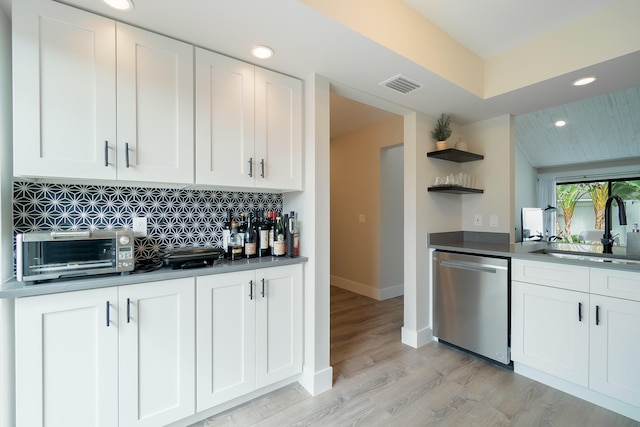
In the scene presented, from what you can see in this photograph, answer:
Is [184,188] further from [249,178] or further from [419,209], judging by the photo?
[419,209]

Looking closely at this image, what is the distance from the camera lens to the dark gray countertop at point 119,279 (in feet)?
3.90

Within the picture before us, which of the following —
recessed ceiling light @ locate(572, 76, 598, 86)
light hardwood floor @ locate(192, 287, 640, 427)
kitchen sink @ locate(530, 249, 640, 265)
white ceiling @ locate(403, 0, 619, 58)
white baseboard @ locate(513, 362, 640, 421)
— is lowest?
light hardwood floor @ locate(192, 287, 640, 427)

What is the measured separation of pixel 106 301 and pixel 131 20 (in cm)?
146

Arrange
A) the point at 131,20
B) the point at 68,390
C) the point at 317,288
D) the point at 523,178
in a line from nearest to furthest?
the point at 68,390
the point at 131,20
the point at 317,288
the point at 523,178

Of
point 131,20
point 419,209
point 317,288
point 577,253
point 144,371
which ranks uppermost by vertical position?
point 131,20

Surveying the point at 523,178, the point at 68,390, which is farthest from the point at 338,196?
the point at 523,178

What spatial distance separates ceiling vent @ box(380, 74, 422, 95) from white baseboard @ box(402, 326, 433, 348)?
225 centimetres

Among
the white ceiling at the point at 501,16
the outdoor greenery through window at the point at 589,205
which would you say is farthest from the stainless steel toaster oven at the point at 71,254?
the outdoor greenery through window at the point at 589,205

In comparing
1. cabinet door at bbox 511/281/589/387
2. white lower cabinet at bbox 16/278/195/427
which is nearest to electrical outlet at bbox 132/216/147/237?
white lower cabinet at bbox 16/278/195/427

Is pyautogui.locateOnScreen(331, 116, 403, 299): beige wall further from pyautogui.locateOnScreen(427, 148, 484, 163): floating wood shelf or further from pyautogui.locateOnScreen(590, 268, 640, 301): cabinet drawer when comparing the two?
pyautogui.locateOnScreen(590, 268, 640, 301): cabinet drawer

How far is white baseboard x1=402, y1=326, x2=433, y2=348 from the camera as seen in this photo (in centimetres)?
267

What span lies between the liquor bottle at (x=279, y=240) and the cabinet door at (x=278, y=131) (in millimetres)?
287

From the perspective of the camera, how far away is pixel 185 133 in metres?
1.60

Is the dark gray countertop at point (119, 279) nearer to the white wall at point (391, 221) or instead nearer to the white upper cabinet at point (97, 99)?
the white upper cabinet at point (97, 99)
